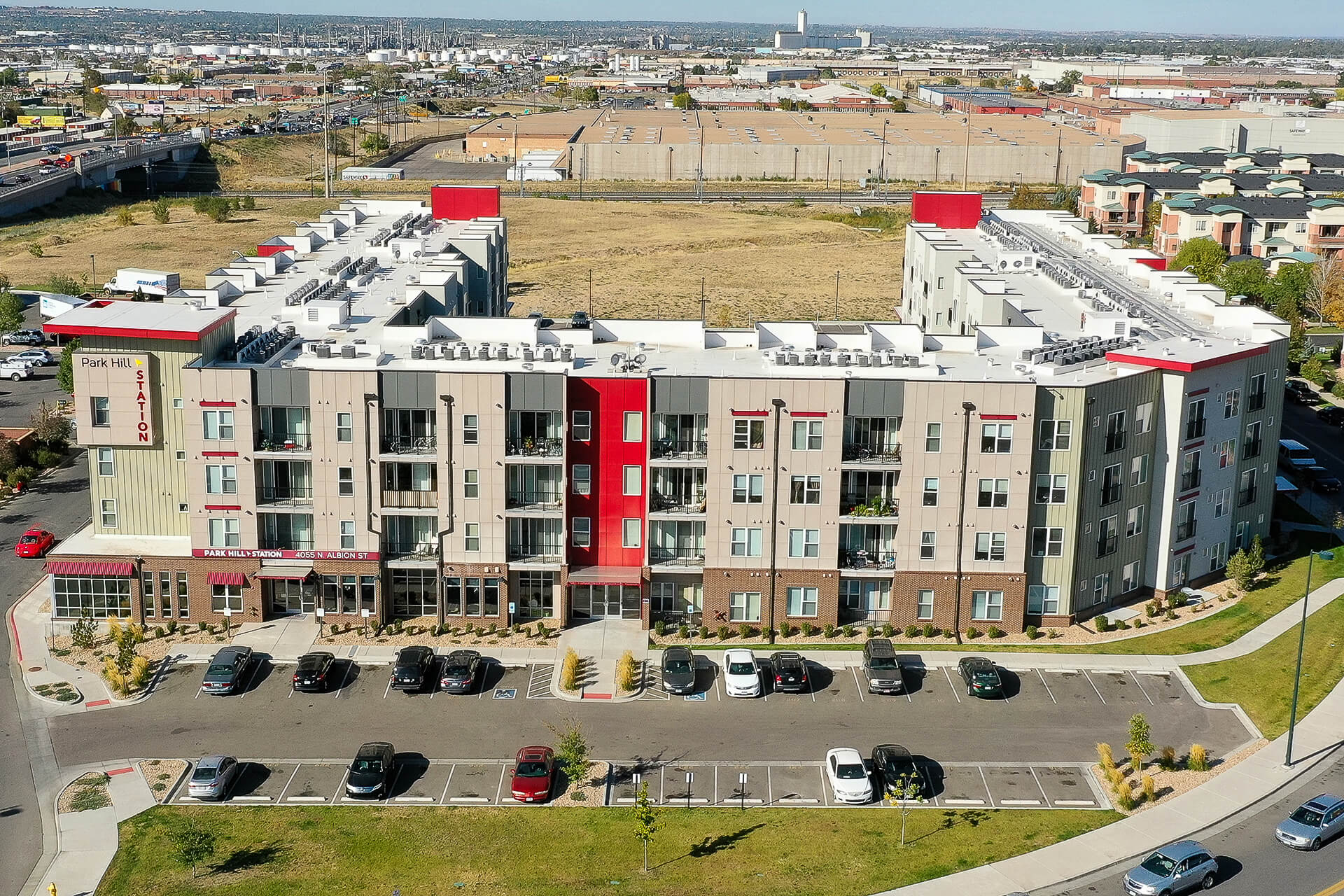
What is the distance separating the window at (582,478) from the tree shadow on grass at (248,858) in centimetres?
2182

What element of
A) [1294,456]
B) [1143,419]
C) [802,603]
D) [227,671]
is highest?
[1143,419]

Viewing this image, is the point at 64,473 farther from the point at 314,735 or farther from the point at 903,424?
the point at 903,424

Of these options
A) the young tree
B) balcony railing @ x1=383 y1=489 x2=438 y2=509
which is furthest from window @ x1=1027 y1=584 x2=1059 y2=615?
balcony railing @ x1=383 y1=489 x2=438 y2=509

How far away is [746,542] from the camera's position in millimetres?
62031

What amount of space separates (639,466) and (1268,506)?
32859mm

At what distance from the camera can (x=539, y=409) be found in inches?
2395

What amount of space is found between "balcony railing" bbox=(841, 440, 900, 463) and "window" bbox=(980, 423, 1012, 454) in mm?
3669

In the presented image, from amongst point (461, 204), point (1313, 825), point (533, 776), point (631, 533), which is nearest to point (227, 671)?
point (533, 776)

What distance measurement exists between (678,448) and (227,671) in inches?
826

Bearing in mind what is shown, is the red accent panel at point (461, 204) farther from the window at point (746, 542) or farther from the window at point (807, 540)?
the window at point (807, 540)

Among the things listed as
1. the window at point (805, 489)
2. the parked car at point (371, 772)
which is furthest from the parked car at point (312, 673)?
the window at point (805, 489)

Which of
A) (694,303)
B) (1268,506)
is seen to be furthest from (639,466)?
(694,303)

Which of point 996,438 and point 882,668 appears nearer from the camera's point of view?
point 882,668

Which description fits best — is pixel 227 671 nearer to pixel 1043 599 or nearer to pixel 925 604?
pixel 925 604
